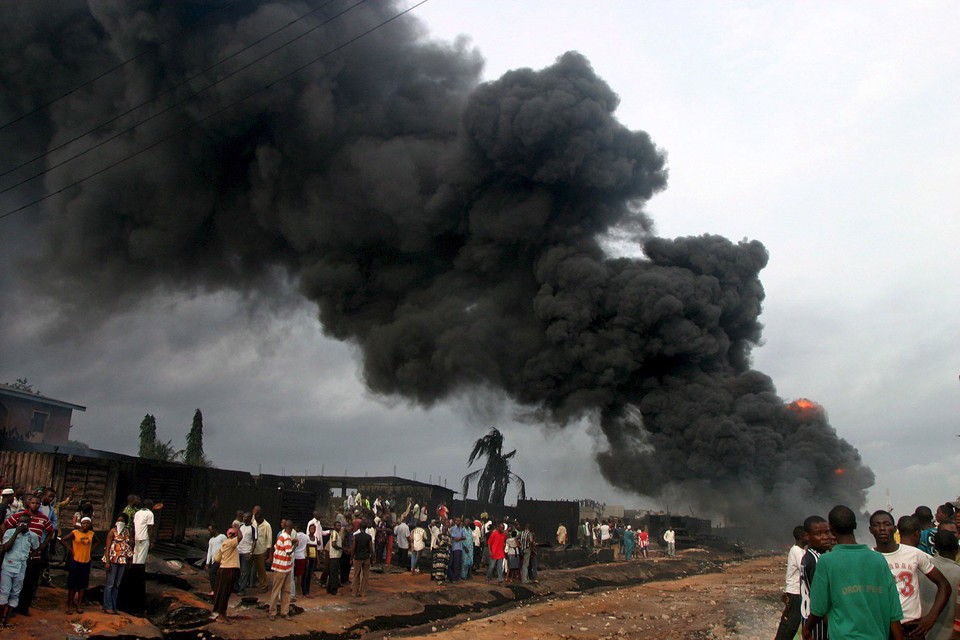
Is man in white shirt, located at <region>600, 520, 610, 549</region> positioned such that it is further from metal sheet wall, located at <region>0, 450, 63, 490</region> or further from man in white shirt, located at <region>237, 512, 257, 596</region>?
metal sheet wall, located at <region>0, 450, 63, 490</region>

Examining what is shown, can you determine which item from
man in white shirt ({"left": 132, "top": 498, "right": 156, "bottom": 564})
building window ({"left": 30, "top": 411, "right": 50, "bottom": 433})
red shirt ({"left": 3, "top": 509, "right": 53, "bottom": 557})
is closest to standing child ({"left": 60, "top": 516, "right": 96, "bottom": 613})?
red shirt ({"left": 3, "top": 509, "right": 53, "bottom": 557})

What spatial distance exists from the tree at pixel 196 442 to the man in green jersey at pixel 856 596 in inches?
1962

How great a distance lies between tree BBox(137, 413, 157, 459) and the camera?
165ft

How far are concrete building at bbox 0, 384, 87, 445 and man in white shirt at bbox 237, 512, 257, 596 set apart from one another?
24.3 metres

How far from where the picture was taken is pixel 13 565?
942 centimetres

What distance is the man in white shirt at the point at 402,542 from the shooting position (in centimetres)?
2095

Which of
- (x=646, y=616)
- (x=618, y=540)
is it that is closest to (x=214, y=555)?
(x=646, y=616)

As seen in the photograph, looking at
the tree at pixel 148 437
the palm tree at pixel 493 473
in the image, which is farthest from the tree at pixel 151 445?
the palm tree at pixel 493 473

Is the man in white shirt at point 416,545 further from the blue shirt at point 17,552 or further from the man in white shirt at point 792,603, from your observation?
the man in white shirt at point 792,603

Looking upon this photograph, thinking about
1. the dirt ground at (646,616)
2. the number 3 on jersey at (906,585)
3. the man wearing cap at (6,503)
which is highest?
the man wearing cap at (6,503)

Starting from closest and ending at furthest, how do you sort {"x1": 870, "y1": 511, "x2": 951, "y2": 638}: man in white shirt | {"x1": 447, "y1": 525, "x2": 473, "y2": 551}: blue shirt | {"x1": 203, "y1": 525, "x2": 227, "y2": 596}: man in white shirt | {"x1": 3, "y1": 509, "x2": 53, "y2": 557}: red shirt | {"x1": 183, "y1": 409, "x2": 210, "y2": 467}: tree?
{"x1": 870, "y1": 511, "x2": 951, "y2": 638}: man in white shirt → {"x1": 3, "y1": 509, "x2": 53, "y2": 557}: red shirt → {"x1": 203, "y1": 525, "x2": 227, "y2": 596}: man in white shirt → {"x1": 447, "y1": 525, "x2": 473, "y2": 551}: blue shirt → {"x1": 183, "y1": 409, "x2": 210, "y2": 467}: tree

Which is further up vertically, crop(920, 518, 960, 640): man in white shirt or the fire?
the fire

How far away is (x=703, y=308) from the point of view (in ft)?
108

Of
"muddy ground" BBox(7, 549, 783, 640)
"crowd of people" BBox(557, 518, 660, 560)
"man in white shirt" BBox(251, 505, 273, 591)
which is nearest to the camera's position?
"muddy ground" BBox(7, 549, 783, 640)
